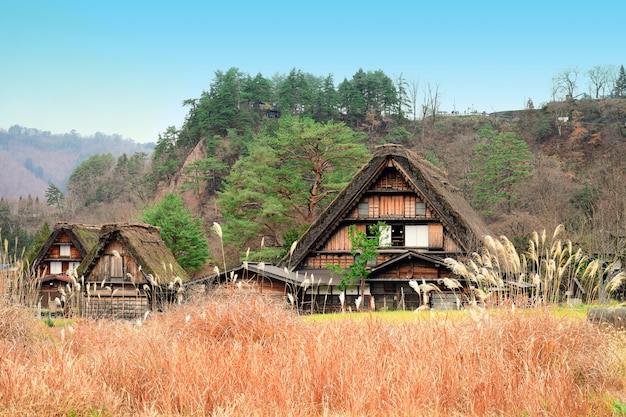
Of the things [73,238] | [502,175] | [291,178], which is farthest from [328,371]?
[502,175]

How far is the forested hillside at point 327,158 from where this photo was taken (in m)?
38.8

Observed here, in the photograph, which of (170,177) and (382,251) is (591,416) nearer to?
(382,251)

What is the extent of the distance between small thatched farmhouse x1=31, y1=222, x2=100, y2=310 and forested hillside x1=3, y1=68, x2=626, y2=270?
7928mm

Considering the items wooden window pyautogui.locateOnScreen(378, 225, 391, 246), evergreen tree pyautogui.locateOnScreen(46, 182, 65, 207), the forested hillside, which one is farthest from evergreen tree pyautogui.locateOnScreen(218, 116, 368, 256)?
evergreen tree pyautogui.locateOnScreen(46, 182, 65, 207)

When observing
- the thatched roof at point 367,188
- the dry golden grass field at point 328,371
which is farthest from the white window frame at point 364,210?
the dry golden grass field at point 328,371

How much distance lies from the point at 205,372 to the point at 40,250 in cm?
3415

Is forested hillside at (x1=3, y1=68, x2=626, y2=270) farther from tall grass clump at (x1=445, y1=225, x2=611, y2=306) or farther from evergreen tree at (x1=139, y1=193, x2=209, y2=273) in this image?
tall grass clump at (x1=445, y1=225, x2=611, y2=306)

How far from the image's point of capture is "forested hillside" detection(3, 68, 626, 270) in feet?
127

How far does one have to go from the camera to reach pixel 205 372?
8070mm

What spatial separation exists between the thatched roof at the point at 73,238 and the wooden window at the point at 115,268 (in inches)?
325

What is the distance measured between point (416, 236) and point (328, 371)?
60.8 ft

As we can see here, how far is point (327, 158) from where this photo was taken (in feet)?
129

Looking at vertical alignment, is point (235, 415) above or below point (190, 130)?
below

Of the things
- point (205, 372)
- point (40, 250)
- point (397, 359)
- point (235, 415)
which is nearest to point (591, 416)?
point (397, 359)
